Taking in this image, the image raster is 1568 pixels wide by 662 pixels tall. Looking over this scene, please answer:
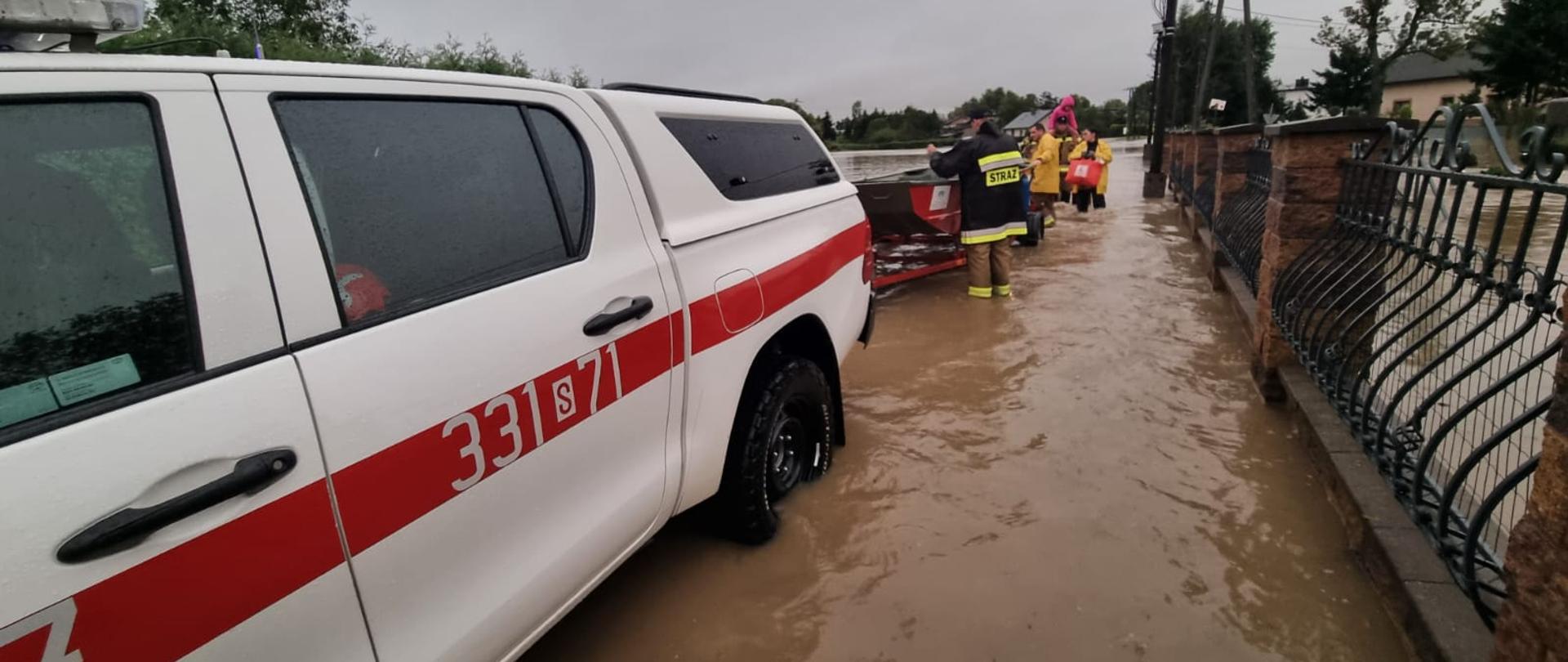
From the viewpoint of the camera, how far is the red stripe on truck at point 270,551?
3.63ft

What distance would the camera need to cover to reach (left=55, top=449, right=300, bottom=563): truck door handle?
108 centimetres

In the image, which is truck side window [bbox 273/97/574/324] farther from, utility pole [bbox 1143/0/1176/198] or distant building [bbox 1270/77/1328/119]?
distant building [bbox 1270/77/1328/119]

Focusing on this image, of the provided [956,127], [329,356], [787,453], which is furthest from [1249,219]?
[329,356]

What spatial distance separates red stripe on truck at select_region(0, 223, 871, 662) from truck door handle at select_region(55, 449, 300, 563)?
0.13 feet

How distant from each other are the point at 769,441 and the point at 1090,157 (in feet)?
38.6

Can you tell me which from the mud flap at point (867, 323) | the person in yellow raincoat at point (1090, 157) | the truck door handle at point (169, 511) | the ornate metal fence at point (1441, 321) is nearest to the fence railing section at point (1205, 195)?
the person in yellow raincoat at point (1090, 157)

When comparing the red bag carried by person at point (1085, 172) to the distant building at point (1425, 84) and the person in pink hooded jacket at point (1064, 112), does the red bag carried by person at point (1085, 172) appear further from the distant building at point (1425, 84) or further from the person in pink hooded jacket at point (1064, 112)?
the distant building at point (1425, 84)

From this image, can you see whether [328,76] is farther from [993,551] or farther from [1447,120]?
[1447,120]

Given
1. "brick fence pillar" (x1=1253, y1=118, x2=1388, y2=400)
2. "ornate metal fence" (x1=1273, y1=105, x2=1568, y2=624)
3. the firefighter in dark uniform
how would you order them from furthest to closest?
the firefighter in dark uniform, "brick fence pillar" (x1=1253, y1=118, x2=1388, y2=400), "ornate metal fence" (x1=1273, y1=105, x2=1568, y2=624)

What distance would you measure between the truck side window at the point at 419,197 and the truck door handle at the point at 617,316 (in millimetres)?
183

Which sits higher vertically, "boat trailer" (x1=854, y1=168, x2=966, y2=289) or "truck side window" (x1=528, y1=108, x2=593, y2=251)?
"truck side window" (x1=528, y1=108, x2=593, y2=251)

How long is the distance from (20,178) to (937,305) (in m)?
6.51

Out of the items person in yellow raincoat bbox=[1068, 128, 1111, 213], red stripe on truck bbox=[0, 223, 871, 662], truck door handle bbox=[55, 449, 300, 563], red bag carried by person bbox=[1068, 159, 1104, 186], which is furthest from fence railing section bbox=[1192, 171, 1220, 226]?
truck door handle bbox=[55, 449, 300, 563]

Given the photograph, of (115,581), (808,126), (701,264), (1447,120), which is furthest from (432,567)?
(1447,120)
